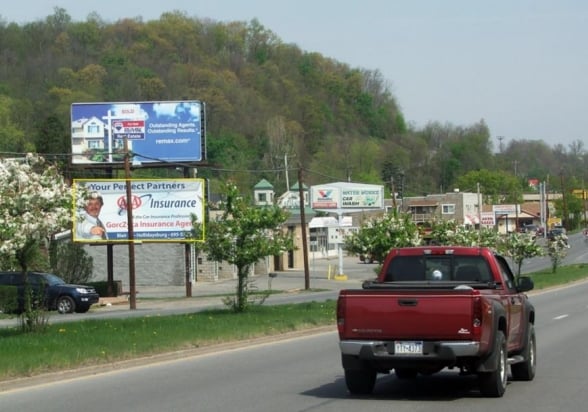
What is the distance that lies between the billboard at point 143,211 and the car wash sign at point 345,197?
19.6 metres

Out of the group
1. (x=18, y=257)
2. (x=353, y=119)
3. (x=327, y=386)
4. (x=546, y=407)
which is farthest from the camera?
(x=353, y=119)

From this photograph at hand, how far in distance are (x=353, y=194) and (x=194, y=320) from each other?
48.2 metres

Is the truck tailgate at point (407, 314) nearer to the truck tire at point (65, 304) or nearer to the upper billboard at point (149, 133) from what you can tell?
the truck tire at point (65, 304)

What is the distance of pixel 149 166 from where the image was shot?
56156 mm

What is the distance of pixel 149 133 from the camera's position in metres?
56.3

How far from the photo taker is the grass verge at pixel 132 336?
16830mm

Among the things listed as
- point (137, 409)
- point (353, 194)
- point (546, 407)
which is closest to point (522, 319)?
point (546, 407)

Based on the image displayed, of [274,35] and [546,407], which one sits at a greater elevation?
[274,35]

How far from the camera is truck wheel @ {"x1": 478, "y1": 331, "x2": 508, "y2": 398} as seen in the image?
13.6 m

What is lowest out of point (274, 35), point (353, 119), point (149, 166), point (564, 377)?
point (564, 377)

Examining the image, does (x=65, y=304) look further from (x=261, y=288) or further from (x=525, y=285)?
(x=525, y=285)

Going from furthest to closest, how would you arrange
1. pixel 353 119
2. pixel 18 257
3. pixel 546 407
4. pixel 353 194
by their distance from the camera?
pixel 353 119 → pixel 353 194 → pixel 18 257 → pixel 546 407

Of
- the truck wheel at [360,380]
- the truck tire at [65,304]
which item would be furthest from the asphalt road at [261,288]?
the truck wheel at [360,380]

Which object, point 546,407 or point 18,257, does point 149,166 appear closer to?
point 18,257
